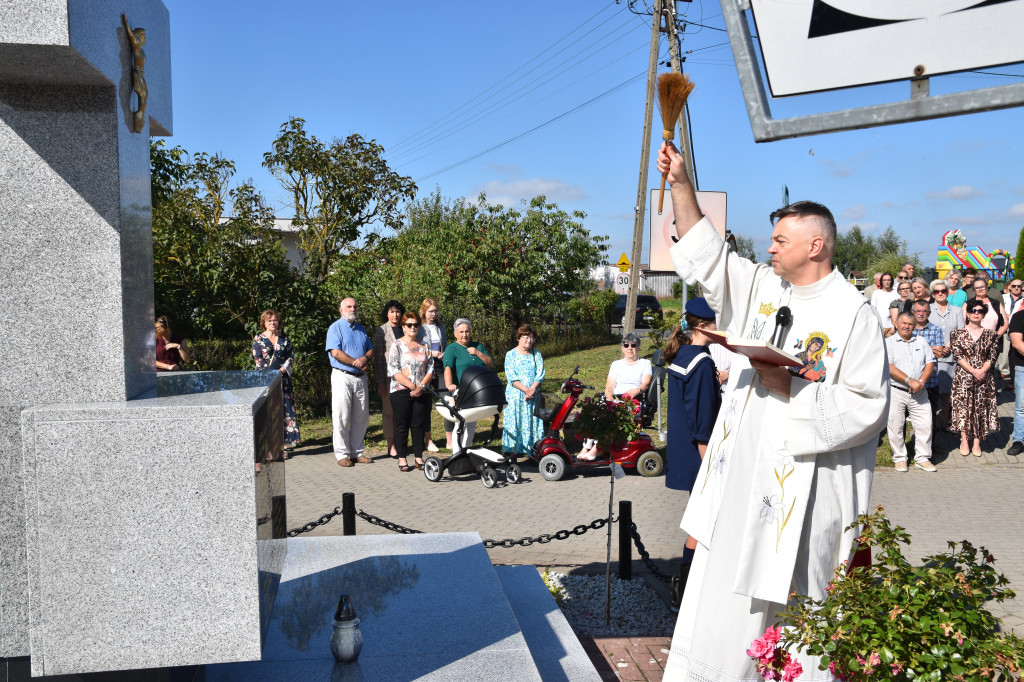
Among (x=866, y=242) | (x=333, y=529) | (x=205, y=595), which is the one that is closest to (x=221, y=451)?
(x=205, y=595)

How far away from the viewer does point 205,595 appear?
116 inches

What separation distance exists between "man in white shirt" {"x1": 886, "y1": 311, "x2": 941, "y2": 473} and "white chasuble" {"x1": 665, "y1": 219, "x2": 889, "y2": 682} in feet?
24.5

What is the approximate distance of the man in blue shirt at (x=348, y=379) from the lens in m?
10.7

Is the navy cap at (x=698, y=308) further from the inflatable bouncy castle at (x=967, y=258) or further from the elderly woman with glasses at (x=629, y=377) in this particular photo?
the inflatable bouncy castle at (x=967, y=258)

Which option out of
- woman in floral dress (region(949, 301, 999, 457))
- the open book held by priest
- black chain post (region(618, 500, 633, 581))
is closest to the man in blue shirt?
black chain post (region(618, 500, 633, 581))

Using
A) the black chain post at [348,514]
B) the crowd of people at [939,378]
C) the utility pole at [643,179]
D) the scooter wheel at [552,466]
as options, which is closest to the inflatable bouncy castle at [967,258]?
the utility pole at [643,179]

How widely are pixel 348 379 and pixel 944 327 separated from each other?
855cm

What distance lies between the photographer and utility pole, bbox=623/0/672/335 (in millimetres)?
18062

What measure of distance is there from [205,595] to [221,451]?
0.50m

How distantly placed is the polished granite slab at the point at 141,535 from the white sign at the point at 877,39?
2.03 meters

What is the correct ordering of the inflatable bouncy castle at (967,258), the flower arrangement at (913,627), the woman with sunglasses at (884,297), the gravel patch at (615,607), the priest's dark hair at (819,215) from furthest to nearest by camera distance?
the inflatable bouncy castle at (967,258) → the woman with sunglasses at (884,297) → the gravel patch at (615,607) → the priest's dark hair at (819,215) → the flower arrangement at (913,627)

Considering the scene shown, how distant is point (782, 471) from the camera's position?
3324 millimetres

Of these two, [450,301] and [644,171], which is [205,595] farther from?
[450,301]

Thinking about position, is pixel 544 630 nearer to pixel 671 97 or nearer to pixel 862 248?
pixel 671 97
